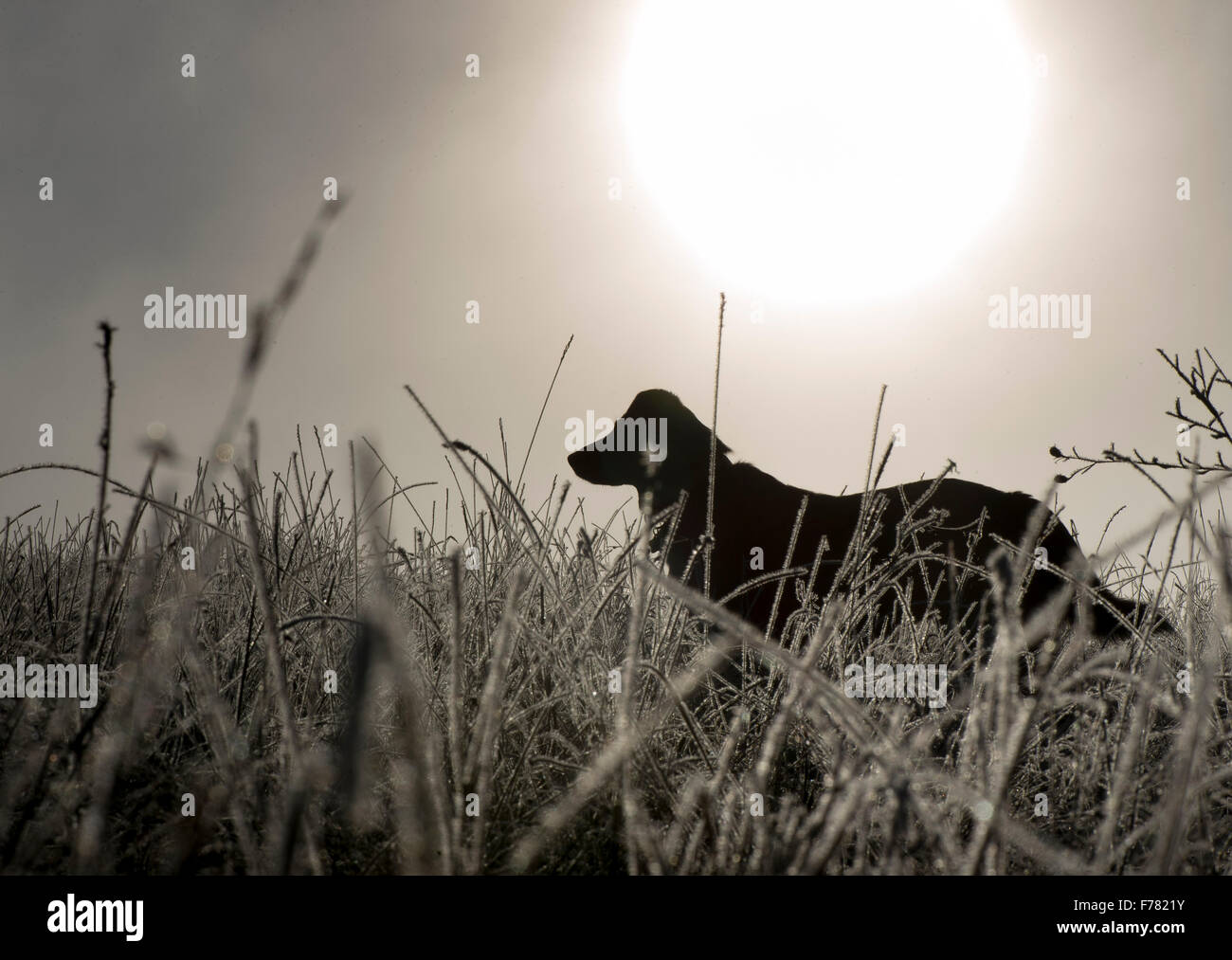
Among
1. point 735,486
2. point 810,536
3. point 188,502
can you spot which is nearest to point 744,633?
point 188,502

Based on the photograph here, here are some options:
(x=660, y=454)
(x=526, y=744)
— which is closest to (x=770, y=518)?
(x=660, y=454)

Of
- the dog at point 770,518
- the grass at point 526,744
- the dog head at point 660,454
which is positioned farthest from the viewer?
the dog head at point 660,454

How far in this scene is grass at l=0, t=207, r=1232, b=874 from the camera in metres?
0.75

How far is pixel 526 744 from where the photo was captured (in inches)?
50.6

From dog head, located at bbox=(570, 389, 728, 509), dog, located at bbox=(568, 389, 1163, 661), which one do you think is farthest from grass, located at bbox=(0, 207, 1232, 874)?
dog head, located at bbox=(570, 389, 728, 509)

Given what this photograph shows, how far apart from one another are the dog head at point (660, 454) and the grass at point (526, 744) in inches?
136

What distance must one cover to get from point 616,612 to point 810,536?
110 inches

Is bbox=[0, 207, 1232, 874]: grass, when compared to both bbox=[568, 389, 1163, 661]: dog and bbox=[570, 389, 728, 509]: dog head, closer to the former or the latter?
bbox=[568, 389, 1163, 661]: dog

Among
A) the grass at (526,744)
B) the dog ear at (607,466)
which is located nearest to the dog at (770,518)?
the dog ear at (607,466)

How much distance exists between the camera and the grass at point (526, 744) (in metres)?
0.75

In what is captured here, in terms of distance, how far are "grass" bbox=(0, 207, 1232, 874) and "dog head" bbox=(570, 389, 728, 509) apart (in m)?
3.46

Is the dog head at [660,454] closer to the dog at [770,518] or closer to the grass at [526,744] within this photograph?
the dog at [770,518]

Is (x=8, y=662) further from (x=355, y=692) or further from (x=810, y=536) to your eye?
(x=810, y=536)

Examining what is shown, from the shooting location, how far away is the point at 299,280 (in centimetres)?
59
